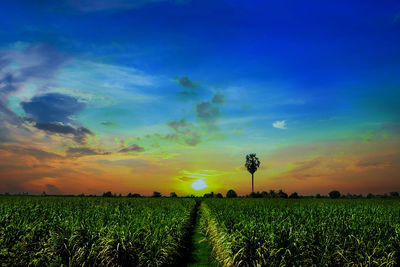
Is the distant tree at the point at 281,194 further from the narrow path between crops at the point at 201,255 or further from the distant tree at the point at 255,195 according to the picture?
the narrow path between crops at the point at 201,255

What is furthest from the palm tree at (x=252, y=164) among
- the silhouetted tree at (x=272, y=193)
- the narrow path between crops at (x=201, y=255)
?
the narrow path between crops at (x=201, y=255)

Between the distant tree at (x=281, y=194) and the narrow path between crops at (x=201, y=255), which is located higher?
the narrow path between crops at (x=201, y=255)

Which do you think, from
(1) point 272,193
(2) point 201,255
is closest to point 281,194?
(1) point 272,193

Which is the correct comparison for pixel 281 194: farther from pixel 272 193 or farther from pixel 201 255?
pixel 201 255

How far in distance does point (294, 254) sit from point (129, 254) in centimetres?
534

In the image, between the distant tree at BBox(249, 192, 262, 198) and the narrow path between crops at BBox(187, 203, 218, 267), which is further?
the distant tree at BBox(249, 192, 262, 198)

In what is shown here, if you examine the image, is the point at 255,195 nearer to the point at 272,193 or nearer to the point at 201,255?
the point at 272,193

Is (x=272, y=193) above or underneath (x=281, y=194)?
above

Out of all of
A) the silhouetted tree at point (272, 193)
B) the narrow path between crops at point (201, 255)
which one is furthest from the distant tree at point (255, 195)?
the narrow path between crops at point (201, 255)

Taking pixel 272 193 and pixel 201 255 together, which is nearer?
pixel 201 255

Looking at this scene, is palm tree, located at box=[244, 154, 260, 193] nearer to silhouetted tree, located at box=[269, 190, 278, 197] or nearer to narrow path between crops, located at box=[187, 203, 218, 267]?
silhouetted tree, located at box=[269, 190, 278, 197]

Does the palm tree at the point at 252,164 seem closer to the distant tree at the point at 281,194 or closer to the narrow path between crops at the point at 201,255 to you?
the distant tree at the point at 281,194

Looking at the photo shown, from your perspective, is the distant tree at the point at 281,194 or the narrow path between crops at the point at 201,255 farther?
the distant tree at the point at 281,194

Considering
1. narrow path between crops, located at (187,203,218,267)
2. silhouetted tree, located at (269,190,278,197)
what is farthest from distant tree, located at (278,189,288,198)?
narrow path between crops, located at (187,203,218,267)
